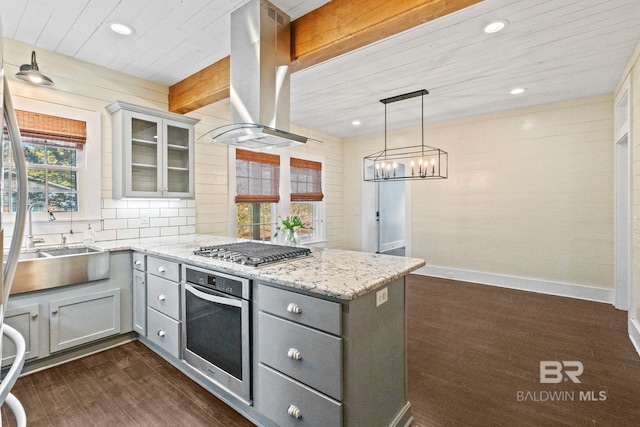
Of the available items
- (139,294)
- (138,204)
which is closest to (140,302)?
(139,294)

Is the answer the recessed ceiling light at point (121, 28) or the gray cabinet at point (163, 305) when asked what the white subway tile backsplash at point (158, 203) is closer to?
the gray cabinet at point (163, 305)

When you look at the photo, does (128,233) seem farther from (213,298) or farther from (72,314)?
(213,298)

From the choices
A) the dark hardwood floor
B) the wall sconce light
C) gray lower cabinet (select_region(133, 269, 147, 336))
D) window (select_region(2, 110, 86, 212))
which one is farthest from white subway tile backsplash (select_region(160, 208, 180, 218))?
the wall sconce light

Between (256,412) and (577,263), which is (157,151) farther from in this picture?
(577,263)

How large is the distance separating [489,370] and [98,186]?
3956 mm

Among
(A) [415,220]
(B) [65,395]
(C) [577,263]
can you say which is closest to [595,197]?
(C) [577,263]

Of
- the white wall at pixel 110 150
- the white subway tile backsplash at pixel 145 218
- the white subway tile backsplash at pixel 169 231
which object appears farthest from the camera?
the white subway tile backsplash at pixel 169 231

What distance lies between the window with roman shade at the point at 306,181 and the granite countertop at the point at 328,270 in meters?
3.10

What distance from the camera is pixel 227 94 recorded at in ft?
10.7

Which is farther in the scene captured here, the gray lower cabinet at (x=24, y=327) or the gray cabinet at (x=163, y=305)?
the gray cabinet at (x=163, y=305)

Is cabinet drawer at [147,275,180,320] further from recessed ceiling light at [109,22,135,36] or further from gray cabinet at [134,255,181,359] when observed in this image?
recessed ceiling light at [109,22,135,36]

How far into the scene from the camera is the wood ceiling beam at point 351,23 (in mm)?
1865

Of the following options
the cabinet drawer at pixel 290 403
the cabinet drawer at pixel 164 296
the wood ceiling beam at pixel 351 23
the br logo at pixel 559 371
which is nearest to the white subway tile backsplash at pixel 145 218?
the cabinet drawer at pixel 164 296

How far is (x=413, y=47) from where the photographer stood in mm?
2852
